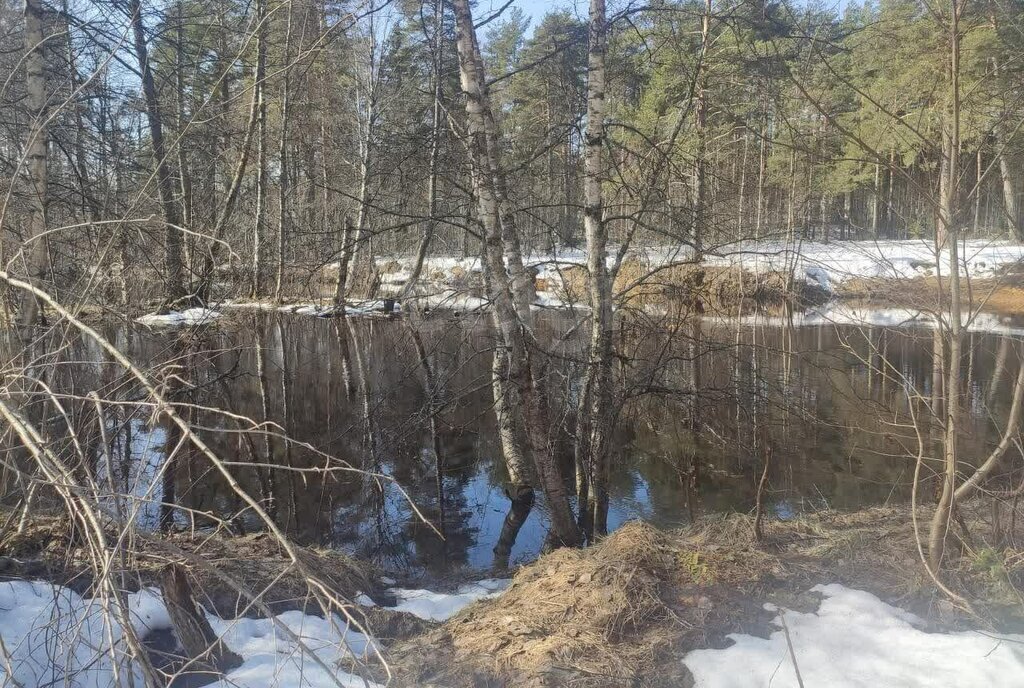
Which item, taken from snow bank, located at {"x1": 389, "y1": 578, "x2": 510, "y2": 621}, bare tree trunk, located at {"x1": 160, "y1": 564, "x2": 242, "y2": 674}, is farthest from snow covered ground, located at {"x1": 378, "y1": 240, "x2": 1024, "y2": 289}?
bare tree trunk, located at {"x1": 160, "y1": 564, "x2": 242, "y2": 674}

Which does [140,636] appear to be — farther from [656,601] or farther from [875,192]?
[875,192]

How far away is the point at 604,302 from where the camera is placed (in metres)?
6.21

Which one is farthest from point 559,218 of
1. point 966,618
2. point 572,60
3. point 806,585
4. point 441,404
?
point 966,618

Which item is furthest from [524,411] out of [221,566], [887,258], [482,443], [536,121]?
[536,121]

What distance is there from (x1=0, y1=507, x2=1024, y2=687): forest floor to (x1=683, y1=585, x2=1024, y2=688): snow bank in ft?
0.34

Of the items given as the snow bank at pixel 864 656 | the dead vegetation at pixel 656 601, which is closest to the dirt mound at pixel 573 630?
the dead vegetation at pixel 656 601

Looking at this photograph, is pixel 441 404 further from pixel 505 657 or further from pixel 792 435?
pixel 792 435

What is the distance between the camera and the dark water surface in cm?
623

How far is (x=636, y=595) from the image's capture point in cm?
392

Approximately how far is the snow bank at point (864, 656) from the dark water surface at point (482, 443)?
6.15 feet

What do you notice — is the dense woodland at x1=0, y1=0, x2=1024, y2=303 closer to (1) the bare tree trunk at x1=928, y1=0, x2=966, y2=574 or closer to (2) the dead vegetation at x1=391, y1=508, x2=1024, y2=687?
(1) the bare tree trunk at x1=928, y1=0, x2=966, y2=574

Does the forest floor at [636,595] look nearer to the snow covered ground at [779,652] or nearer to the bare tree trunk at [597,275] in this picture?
the snow covered ground at [779,652]

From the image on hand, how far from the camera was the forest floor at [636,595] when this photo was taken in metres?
3.44

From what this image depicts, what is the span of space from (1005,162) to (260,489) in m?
7.45
